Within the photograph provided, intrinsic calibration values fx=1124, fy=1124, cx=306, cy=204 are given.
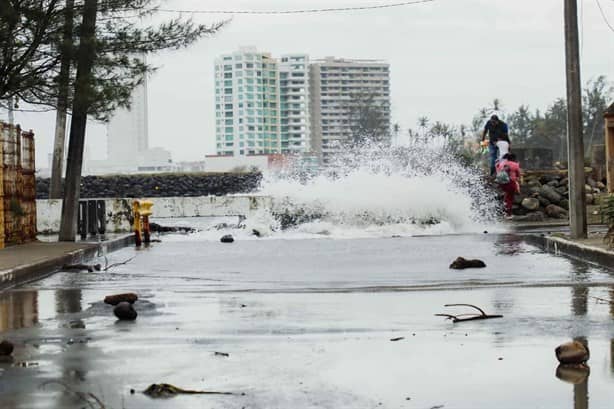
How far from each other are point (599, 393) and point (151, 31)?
19215 mm

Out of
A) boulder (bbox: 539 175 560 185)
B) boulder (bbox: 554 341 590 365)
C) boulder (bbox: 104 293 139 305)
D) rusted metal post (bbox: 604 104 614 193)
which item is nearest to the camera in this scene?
boulder (bbox: 554 341 590 365)

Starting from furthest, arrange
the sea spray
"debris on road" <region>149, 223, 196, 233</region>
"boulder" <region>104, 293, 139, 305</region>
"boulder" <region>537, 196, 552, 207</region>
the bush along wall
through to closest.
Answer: the bush along wall < "boulder" <region>537, 196, 552, 207</region> < "debris on road" <region>149, 223, 196, 233</region> < the sea spray < "boulder" <region>104, 293, 139, 305</region>

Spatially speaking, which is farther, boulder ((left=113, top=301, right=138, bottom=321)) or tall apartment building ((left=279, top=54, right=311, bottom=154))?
tall apartment building ((left=279, top=54, right=311, bottom=154))

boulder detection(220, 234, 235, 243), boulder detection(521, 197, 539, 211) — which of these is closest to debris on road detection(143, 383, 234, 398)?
boulder detection(220, 234, 235, 243)

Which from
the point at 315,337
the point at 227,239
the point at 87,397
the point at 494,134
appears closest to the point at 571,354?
the point at 315,337

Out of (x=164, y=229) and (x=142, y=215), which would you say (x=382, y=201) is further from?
(x=142, y=215)

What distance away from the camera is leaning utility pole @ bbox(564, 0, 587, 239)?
68.3ft

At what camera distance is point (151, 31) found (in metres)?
24.7

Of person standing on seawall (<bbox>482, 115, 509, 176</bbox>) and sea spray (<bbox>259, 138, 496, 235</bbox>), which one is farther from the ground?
person standing on seawall (<bbox>482, 115, 509, 176</bbox>)

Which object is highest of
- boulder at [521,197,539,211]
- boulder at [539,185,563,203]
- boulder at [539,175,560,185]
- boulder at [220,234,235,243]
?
boulder at [539,175,560,185]

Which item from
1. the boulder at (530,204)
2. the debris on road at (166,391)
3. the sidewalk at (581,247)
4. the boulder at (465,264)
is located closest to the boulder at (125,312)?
the debris on road at (166,391)

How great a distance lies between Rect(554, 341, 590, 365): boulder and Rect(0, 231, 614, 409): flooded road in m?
0.09

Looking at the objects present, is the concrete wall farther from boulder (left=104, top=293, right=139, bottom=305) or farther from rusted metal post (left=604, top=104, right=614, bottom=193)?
boulder (left=104, top=293, right=139, bottom=305)

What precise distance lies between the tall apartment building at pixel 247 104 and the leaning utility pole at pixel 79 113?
82862 mm
